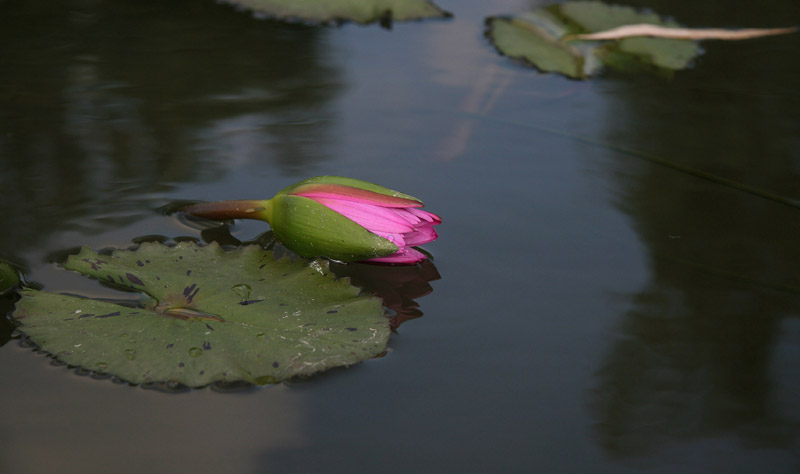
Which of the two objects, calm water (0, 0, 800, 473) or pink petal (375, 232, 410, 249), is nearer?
calm water (0, 0, 800, 473)

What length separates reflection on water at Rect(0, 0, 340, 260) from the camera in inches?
46.2

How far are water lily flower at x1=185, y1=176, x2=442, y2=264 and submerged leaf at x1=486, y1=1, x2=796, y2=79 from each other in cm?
101

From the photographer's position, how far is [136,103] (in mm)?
1467

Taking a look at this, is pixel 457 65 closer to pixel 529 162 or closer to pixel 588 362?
pixel 529 162

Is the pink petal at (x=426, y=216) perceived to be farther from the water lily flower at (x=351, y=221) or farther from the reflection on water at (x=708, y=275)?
the reflection on water at (x=708, y=275)

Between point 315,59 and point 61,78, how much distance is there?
0.61 meters

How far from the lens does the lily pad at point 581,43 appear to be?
1.85 metres

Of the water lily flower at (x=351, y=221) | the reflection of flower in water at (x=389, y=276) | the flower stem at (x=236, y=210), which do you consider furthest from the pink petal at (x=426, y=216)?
the flower stem at (x=236, y=210)

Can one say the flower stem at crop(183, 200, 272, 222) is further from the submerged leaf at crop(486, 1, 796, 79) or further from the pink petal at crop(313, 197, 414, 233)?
the submerged leaf at crop(486, 1, 796, 79)

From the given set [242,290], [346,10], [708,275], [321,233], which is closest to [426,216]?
[321,233]

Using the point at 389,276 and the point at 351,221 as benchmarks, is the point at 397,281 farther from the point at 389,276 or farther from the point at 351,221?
the point at 351,221

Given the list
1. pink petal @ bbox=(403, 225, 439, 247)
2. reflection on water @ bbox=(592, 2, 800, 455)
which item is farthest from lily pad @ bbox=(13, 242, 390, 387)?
reflection on water @ bbox=(592, 2, 800, 455)

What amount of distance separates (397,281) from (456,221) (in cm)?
21

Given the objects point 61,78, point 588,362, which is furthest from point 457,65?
point 588,362
